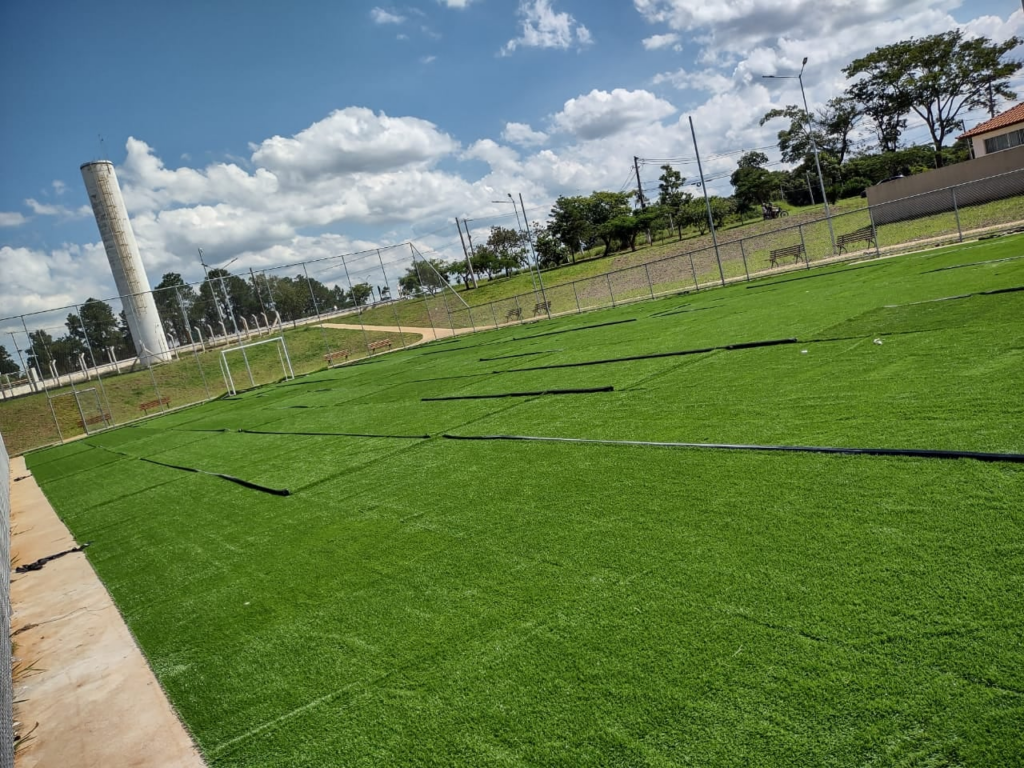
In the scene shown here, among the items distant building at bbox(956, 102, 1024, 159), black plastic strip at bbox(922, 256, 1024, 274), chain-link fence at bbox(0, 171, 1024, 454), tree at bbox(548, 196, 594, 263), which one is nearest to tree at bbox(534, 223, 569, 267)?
tree at bbox(548, 196, 594, 263)

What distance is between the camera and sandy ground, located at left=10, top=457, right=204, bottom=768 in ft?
10.7

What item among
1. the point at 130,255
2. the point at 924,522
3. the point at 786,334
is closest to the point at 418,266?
the point at 130,255

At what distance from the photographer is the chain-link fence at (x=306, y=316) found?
2812cm

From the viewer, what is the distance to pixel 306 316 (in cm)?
3738

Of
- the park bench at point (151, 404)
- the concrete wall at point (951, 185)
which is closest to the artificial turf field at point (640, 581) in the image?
the park bench at point (151, 404)

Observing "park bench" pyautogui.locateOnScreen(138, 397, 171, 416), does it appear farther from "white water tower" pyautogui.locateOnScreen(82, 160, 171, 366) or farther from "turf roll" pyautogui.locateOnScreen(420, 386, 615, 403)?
"turf roll" pyautogui.locateOnScreen(420, 386, 615, 403)

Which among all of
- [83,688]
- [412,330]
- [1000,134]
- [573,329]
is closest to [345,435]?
[83,688]

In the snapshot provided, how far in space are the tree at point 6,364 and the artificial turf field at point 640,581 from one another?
25.4 meters

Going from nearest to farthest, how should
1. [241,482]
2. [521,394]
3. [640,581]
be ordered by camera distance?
[640,581] → [241,482] → [521,394]

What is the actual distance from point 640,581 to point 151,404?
32.8 metres

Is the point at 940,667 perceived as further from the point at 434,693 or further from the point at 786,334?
the point at 786,334

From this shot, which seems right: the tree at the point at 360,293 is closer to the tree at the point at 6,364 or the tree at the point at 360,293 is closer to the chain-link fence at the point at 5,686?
the tree at the point at 6,364

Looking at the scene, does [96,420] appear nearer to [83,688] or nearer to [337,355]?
[337,355]

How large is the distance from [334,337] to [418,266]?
6150 millimetres
